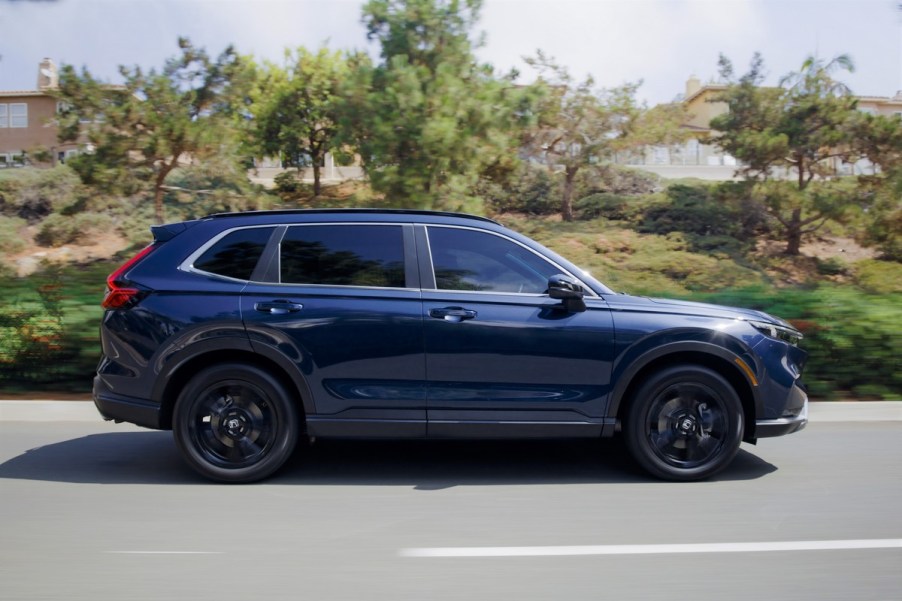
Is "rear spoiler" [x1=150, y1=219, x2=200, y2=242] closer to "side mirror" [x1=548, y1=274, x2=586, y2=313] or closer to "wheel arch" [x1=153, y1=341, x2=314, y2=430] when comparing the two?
"wheel arch" [x1=153, y1=341, x2=314, y2=430]

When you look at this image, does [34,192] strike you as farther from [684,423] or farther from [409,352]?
[684,423]

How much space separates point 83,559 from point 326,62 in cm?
3546

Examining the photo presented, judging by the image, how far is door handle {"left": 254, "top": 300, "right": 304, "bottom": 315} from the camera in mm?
5766

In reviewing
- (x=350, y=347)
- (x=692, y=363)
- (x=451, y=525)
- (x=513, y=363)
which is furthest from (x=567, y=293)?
(x=451, y=525)

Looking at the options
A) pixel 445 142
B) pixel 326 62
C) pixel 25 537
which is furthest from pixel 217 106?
pixel 25 537

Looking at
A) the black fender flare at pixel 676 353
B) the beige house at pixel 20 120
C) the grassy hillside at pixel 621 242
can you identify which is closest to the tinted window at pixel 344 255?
the black fender flare at pixel 676 353

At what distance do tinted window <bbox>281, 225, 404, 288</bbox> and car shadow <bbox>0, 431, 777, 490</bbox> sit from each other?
1.36 metres

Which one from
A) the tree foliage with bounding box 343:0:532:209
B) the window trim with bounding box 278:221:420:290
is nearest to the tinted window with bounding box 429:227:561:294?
the window trim with bounding box 278:221:420:290

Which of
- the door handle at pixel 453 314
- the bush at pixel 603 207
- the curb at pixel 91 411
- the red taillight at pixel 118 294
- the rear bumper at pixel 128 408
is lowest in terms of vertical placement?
the curb at pixel 91 411

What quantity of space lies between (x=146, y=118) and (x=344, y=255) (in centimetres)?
2175

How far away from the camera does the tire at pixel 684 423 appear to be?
5.86 m

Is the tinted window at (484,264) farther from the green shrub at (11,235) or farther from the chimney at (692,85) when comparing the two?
the chimney at (692,85)

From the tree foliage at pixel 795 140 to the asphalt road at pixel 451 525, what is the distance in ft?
85.8

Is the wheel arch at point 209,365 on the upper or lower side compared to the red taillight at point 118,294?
lower
